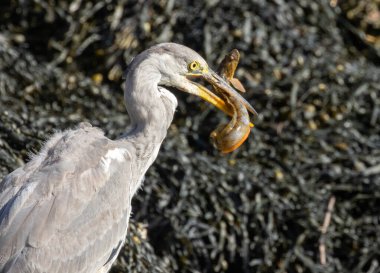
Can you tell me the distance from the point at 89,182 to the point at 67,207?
148mm

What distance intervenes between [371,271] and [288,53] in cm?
149

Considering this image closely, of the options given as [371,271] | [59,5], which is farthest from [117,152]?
[59,5]

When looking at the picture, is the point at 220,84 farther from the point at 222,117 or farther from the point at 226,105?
the point at 222,117

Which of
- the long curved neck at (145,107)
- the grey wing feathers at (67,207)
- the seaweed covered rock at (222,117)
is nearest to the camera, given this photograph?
the grey wing feathers at (67,207)

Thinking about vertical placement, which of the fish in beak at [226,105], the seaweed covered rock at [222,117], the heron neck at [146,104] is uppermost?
the heron neck at [146,104]

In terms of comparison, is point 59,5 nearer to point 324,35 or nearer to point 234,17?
point 234,17

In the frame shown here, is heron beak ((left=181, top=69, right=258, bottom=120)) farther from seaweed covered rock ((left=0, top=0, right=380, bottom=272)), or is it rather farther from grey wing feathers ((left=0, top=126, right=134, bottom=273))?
seaweed covered rock ((left=0, top=0, right=380, bottom=272))

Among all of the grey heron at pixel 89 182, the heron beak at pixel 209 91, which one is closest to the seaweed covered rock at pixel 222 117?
the grey heron at pixel 89 182

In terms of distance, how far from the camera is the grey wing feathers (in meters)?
3.75

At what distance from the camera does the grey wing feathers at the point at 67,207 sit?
12.3 feet

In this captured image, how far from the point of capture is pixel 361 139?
5926 mm

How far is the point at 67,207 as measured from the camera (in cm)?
386

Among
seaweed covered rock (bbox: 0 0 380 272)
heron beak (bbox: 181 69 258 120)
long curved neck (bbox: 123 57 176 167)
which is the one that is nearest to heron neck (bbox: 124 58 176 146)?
long curved neck (bbox: 123 57 176 167)

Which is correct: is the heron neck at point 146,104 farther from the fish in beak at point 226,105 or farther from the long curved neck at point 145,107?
the fish in beak at point 226,105
